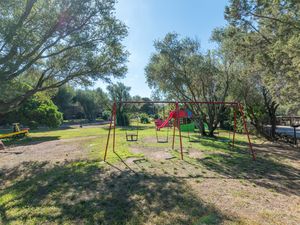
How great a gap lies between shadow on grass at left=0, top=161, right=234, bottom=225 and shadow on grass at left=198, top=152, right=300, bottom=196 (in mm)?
2147

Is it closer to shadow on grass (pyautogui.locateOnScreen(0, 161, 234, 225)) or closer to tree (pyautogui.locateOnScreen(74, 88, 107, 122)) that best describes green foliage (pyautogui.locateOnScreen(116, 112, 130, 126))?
tree (pyautogui.locateOnScreen(74, 88, 107, 122))

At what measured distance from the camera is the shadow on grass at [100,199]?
3.65 m

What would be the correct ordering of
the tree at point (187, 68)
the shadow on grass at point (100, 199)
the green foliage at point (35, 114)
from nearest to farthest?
the shadow on grass at point (100, 199)
the tree at point (187, 68)
the green foliage at point (35, 114)

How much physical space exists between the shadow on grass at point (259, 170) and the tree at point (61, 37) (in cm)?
698

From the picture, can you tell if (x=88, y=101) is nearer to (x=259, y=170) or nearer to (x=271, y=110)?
(x=271, y=110)

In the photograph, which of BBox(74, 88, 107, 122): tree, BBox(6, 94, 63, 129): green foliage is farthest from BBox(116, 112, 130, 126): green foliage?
BBox(74, 88, 107, 122): tree

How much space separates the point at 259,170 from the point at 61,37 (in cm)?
913

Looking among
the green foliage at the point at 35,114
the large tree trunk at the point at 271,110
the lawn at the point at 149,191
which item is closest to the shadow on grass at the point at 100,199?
the lawn at the point at 149,191

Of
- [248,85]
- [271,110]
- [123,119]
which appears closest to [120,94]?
[123,119]

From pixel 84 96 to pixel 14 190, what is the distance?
154ft

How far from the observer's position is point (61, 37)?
9023 mm

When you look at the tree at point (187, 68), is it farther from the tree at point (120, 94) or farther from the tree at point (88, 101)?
the tree at point (88, 101)

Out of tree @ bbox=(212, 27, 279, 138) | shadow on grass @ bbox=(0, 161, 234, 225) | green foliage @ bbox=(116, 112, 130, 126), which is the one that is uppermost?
tree @ bbox=(212, 27, 279, 138)

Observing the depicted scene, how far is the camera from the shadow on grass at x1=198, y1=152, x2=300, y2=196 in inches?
215
